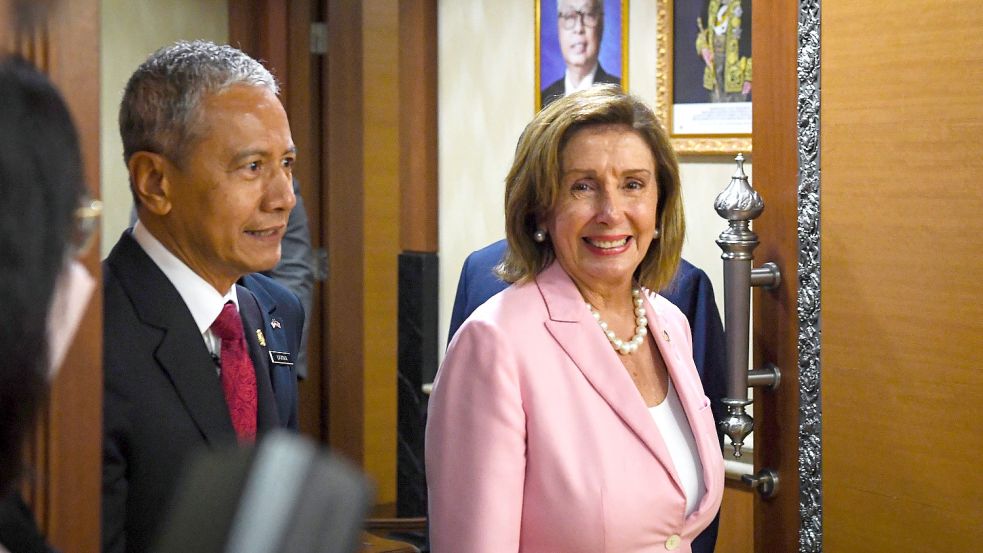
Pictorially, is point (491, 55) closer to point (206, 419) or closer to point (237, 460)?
point (206, 419)

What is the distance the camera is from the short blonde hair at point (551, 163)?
6.75 feet

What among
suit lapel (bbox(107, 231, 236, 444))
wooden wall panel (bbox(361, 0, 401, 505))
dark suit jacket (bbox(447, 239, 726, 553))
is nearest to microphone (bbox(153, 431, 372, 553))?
suit lapel (bbox(107, 231, 236, 444))

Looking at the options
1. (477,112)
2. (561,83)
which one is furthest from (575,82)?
(477,112)

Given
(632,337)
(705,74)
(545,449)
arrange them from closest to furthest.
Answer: (545,449)
(632,337)
(705,74)

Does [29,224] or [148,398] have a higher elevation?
[29,224]

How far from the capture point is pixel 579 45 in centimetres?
430

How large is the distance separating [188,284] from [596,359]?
0.67 meters

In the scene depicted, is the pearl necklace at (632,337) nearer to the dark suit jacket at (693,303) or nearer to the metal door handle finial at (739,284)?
the metal door handle finial at (739,284)

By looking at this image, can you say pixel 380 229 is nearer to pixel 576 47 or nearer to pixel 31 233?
pixel 576 47

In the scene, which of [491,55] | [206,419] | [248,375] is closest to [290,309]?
[248,375]

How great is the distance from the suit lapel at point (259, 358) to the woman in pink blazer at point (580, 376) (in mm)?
286

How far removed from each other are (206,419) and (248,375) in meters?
0.14

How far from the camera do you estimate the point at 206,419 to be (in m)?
1.61

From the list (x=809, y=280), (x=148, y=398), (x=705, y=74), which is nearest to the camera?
(x=148, y=398)
